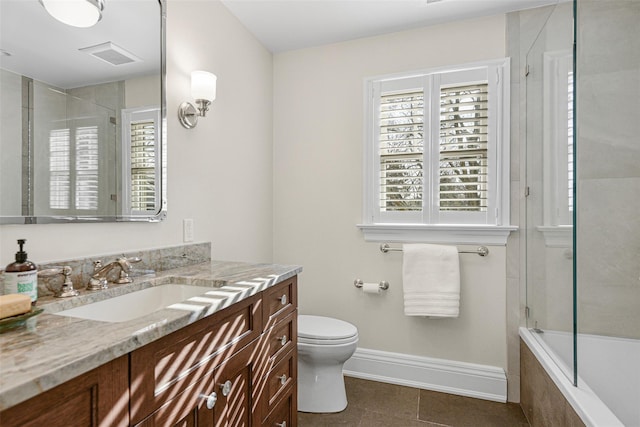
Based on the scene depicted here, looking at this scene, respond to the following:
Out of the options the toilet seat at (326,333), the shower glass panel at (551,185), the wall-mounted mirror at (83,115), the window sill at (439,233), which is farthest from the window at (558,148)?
the wall-mounted mirror at (83,115)

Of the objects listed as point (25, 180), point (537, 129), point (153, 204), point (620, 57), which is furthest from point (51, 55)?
point (620, 57)

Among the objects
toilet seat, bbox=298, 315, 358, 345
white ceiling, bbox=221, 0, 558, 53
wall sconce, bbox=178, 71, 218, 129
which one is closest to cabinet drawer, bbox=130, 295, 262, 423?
toilet seat, bbox=298, 315, 358, 345

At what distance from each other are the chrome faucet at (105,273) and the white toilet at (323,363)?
3.39ft

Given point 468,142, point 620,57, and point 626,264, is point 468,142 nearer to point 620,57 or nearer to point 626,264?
point 620,57

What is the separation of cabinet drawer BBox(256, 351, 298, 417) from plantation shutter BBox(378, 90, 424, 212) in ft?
4.12

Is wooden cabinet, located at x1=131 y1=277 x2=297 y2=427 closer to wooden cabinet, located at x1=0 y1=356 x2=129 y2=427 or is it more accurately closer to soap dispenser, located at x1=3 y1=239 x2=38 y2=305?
wooden cabinet, located at x1=0 y1=356 x2=129 y2=427

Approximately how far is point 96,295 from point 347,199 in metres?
1.71

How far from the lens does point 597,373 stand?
5.45 ft

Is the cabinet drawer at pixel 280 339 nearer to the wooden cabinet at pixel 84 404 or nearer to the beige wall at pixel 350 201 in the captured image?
the wooden cabinet at pixel 84 404

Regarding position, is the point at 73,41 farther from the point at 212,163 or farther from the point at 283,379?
the point at 283,379

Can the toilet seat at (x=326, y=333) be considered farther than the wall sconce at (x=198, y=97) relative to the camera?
Yes

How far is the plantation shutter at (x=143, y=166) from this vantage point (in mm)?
1539

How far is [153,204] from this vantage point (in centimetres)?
162

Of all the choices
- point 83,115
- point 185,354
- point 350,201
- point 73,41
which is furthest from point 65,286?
point 350,201
